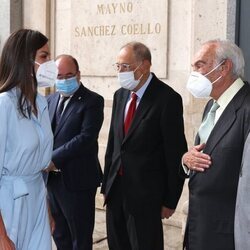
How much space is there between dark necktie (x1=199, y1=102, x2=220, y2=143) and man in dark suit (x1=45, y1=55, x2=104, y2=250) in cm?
117

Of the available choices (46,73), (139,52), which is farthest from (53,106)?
(46,73)

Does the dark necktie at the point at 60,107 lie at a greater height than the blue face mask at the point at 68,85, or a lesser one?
lesser

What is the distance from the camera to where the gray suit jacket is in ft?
8.25

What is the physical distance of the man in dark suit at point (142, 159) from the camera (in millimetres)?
3701

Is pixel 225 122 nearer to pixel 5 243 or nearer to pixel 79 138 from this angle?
pixel 5 243

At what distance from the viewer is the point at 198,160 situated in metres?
2.98

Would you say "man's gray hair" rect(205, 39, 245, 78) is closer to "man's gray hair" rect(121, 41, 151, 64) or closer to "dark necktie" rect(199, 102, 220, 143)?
"dark necktie" rect(199, 102, 220, 143)

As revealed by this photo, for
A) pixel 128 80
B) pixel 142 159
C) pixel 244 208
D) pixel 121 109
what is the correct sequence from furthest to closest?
1. pixel 121 109
2. pixel 128 80
3. pixel 142 159
4. pixel 244 208

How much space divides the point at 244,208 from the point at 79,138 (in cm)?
181

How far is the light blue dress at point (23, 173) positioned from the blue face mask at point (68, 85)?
4.72ft

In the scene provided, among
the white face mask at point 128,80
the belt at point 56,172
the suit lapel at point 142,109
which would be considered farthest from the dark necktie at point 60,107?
the suit lapel at point 142,109

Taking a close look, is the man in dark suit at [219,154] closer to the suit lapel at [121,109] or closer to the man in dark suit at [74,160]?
the suit lapel at [121,109]

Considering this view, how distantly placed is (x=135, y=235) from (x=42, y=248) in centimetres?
115

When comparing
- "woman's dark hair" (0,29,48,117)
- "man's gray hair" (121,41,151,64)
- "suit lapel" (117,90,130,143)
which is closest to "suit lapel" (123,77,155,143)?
"suit lapel" (117,90,130,143)
